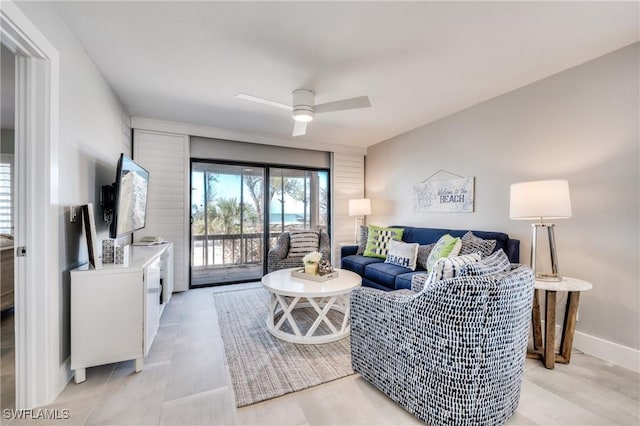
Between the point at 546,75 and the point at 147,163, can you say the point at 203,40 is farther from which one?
the point at 546,75

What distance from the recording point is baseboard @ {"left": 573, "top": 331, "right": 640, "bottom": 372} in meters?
2.05

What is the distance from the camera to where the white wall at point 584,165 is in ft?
6.95

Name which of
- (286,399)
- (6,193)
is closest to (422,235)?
(286,399)

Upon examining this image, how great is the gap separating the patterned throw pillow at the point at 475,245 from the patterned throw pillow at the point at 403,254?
0.58 meters

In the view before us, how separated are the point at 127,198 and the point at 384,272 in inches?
106

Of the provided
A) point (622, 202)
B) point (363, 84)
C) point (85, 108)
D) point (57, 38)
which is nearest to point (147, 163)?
point (85, 108)

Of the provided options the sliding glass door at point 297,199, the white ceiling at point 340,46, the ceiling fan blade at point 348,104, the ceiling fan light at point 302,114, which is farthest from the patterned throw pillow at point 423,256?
the sliding glass door at point 297,199

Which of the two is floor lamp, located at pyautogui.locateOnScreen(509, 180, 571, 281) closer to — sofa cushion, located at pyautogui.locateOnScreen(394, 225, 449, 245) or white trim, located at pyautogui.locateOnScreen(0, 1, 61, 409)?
sofa cushion, located at pyautogui.locateOnScreen(394, 225, 449, 245)

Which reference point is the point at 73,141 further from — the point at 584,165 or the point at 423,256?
the point at 584,165

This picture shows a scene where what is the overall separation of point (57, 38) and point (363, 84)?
7.54 ft

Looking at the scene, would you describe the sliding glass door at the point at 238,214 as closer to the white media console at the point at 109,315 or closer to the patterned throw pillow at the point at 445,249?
the white media console at the point at 109,315

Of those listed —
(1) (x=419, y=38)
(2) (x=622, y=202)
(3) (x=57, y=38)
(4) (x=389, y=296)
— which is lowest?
(4) (x=389, y=296)

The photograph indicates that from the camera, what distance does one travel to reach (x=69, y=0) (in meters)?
1.64

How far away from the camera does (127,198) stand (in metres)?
2.41
